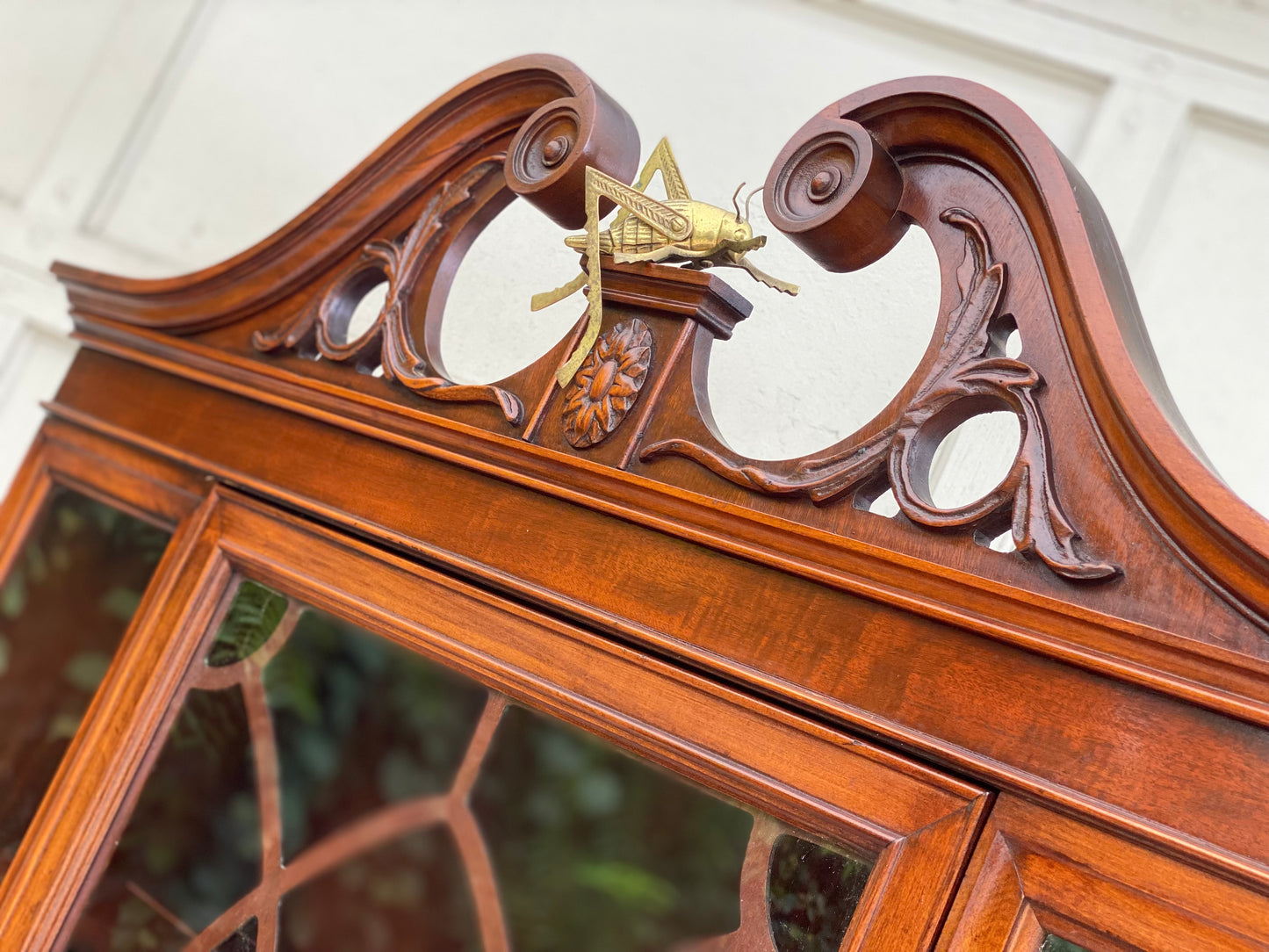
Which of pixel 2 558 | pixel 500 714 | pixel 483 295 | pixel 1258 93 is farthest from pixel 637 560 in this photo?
pixel 1258 93

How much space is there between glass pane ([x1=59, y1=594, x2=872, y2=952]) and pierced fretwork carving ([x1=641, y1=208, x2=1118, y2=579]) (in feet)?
0.37

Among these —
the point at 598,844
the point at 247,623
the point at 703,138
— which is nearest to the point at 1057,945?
the point at 598,844

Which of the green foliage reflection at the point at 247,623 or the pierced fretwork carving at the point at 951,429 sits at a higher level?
the pierced fretwork carving at the point at 951,429

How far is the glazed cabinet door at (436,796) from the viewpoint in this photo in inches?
13.7

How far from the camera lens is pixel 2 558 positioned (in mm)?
635

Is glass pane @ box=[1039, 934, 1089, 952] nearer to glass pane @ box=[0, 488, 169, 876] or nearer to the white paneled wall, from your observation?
the white paneled wall

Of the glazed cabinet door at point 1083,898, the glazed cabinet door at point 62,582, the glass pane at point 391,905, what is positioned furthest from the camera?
the glazed cabinet door at point 62,582

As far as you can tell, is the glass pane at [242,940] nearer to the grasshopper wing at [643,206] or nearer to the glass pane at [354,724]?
the glass pane at [354,724]

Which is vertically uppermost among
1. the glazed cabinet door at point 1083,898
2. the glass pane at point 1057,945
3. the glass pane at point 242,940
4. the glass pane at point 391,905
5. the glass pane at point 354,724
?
the glazed cabinet door at point 1083,898

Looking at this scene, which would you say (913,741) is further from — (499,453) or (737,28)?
(737,28)

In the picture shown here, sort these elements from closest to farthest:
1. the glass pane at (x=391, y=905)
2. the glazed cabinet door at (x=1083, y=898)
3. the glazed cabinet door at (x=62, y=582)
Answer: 1. the glazed cabinet door at (x=1083, y=898)
2. the glass pane at (x=391, y=905)
3. the glazed cabinet door at (x=62, y=582)

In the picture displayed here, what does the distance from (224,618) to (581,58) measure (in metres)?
0.68

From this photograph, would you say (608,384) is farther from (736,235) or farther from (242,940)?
(242,940)

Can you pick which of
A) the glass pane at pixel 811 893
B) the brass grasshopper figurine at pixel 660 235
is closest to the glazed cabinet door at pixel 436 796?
the glass pane at pixel 811 893
